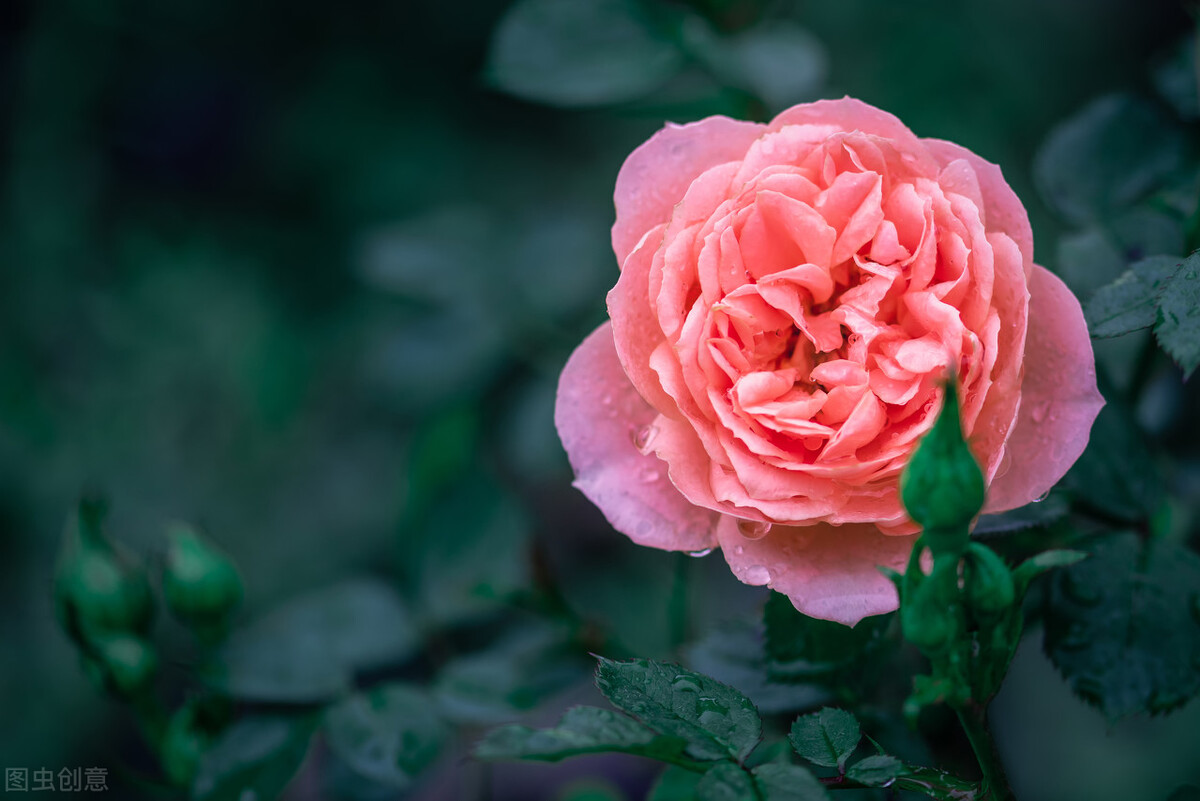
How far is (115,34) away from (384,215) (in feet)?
2.88

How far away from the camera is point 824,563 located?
2.49ft

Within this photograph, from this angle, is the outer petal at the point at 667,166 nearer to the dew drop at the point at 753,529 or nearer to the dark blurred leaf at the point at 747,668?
the dew drop at the point at 753,529

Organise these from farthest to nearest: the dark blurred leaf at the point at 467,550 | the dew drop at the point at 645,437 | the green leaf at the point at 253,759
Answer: the dark blurred leaf at the point at 467,550, the green leaf at the point at 253,759, the dew drop at the point at 645,437

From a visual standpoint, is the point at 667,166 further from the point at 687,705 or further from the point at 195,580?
the point at 195,580

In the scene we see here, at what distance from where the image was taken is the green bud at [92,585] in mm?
1112

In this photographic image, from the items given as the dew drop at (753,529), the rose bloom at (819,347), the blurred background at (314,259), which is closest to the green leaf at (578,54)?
the blurred background at (314,259)

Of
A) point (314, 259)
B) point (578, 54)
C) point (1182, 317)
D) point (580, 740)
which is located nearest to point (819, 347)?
point (1182, 317)

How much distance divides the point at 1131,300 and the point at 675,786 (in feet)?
1.98

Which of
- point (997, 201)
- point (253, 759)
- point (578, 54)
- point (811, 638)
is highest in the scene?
point (578, 54)

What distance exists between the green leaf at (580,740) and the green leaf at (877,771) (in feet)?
0.43

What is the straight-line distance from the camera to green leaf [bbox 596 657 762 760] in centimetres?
70

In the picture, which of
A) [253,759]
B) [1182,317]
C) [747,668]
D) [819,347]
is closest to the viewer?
[1182,317]

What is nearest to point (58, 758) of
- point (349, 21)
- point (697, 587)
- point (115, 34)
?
point (697, 587)

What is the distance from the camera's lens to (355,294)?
2551 millimetres
